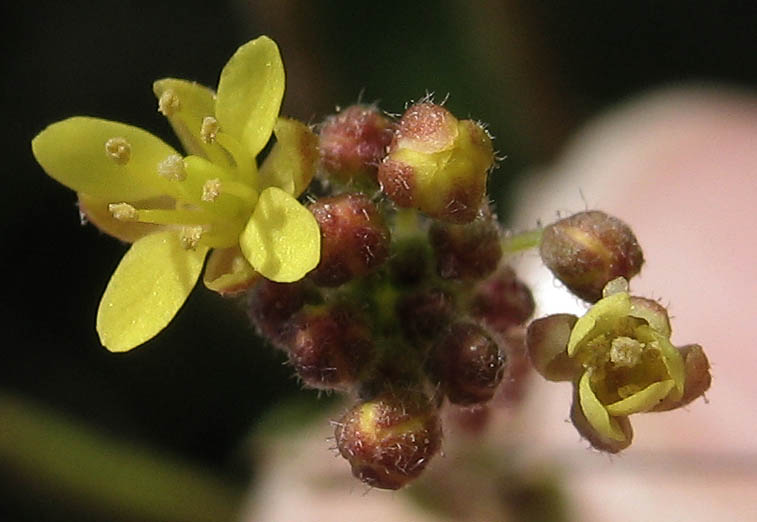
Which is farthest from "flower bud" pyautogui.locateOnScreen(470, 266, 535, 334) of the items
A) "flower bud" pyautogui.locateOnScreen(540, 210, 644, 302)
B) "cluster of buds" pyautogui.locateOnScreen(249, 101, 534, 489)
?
"flower bud" pyautogui.locateOnScreen(540, 210, 644, 302)

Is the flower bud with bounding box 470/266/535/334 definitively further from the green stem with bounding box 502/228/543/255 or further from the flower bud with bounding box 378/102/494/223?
the flower bud with bounding box 378/102/494/223

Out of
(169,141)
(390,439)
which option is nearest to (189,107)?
(390,439)

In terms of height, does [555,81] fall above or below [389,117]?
below

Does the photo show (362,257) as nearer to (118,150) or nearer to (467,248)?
(467,248)

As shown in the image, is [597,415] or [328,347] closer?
[597,415]

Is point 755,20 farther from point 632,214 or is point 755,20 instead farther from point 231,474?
point 231,474

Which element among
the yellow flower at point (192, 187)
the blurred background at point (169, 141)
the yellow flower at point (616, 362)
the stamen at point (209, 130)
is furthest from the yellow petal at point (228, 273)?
the blurred background at point (169, 141)

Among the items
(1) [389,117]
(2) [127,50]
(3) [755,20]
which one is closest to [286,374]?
(2) [127,50]
